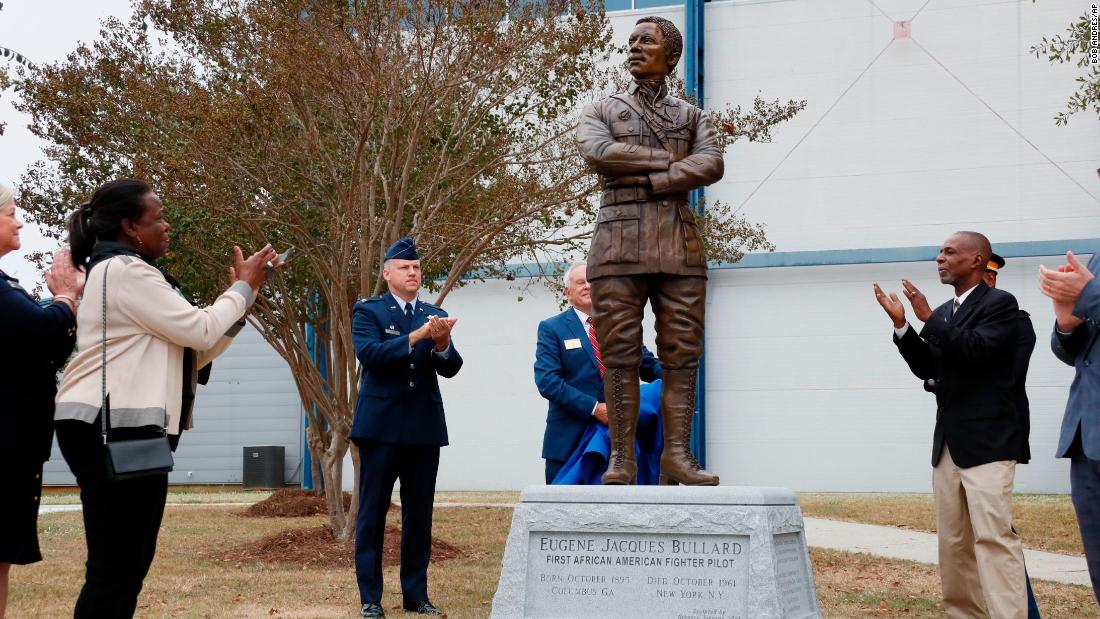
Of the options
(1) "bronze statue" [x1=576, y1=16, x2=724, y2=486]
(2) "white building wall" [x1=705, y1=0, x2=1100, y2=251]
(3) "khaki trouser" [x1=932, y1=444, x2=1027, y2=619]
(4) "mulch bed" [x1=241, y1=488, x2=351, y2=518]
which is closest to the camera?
(1) "bronze statue" [x1=576, y1=16, x2=724, y2=486]

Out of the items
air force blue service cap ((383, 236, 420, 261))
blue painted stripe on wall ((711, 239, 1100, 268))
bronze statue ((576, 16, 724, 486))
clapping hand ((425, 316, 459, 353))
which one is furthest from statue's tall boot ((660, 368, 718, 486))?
blue painted stripe on wall ((711, 239, 1100, 268))

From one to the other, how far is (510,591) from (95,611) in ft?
5.63

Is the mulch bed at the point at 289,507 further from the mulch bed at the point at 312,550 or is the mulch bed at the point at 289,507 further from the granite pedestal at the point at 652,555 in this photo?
the granite pedestal at the point at 652,555

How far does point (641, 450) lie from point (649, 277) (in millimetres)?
1036

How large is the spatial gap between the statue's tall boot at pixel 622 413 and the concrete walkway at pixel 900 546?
15.3ft

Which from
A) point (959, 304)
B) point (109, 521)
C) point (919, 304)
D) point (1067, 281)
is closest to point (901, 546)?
point (959, 304)

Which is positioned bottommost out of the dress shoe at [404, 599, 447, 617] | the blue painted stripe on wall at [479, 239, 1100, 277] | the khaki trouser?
the dress shoe at [404, 599, 447, 617]

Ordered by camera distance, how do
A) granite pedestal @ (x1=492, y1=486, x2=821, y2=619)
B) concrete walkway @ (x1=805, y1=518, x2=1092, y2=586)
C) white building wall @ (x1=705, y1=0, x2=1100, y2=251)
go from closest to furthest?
granite pedestal @ (x1=492, y1=486, x2=821, y2=619) → concrete walkway @ (x1=805, y1=518, x2=1092, y2=586) → white building wall @ (x1=705, y1=0, x2=1100, y2=251)

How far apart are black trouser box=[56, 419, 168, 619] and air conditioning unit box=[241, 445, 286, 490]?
63.8ft

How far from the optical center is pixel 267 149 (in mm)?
9922

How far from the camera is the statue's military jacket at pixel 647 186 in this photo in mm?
5426

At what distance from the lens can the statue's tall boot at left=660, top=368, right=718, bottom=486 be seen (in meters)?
5.31

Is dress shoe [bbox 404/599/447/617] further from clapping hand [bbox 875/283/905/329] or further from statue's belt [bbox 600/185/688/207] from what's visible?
clapping hand [bbox 875/283/905/329]

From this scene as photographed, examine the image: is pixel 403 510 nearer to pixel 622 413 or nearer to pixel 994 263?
pixel 622 413
